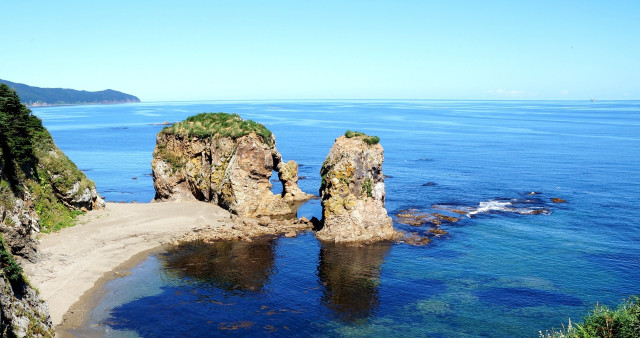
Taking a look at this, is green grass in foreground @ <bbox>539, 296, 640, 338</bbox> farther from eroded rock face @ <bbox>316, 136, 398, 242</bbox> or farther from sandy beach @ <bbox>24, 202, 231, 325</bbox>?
sandy beach @ <bbox>24, 202, 231, 325</bbox>

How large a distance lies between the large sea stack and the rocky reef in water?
14566mm

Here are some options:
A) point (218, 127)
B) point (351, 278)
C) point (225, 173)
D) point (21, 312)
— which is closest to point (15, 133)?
point (225, 173)

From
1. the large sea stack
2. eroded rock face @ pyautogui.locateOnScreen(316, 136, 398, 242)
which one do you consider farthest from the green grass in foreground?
the large sea stack

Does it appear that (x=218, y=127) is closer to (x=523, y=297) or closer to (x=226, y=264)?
(x=226, y=264)

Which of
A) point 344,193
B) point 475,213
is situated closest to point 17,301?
point 344,193

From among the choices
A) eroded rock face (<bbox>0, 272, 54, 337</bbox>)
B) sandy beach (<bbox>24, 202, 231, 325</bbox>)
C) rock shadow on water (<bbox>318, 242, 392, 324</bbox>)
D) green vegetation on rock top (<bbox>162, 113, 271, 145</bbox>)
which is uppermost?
green vegetation on rock top (<bbox>162, 113, 271, 145</bbox>)

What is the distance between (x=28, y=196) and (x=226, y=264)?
81.8ft

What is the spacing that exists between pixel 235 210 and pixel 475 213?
120 feet

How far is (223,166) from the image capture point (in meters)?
73.1

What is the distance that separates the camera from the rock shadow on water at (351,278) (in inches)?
1583

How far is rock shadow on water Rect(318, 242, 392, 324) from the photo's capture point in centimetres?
4021

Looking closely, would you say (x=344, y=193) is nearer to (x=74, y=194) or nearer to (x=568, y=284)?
(x=568, y=284)

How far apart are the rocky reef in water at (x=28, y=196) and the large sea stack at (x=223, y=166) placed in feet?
47.8

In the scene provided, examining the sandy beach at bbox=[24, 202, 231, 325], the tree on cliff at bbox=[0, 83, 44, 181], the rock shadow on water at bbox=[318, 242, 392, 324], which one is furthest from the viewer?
the tree on cliff at bbox=[0, 83, 44, 181]
